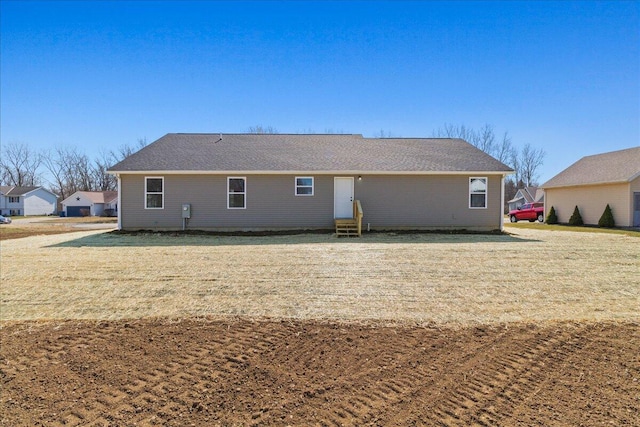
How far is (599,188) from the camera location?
21828 millimetres

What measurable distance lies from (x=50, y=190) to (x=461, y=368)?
75.9 metres

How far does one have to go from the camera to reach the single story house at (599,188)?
19.6m

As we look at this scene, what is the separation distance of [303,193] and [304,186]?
291mm

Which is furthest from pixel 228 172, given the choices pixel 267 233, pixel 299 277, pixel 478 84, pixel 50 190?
pixel 50 190

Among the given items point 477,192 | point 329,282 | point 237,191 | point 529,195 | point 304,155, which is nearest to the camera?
point 329,282

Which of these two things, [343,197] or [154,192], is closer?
[154,192]

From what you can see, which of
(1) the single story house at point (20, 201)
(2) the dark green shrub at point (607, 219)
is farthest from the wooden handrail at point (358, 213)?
(1) the single story house at point (20, 201)

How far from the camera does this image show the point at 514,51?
15.9m

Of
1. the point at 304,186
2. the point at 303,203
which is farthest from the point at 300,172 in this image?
the point at 303,203

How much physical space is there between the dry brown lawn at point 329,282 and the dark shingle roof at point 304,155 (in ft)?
15.3

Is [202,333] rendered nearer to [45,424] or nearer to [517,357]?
[45,424]

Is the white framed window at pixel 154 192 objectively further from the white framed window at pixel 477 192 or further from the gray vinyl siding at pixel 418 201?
the white framed window at pixel 477 192

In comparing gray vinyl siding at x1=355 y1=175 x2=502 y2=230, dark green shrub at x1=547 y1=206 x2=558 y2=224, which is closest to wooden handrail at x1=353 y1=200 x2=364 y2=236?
gray vinyl siding at x1=355 y1=175 x2=502 y2=230

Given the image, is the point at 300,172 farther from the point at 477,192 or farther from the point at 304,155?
the point at 477,192
